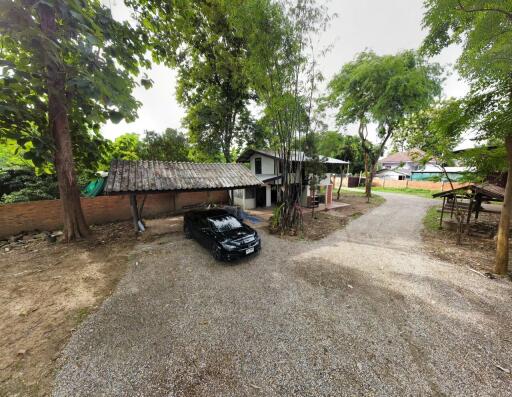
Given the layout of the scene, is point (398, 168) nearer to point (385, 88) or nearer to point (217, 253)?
point (385, 88)

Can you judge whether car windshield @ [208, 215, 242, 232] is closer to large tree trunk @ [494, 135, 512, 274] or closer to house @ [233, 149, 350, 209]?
house @ [233, 149, 350, 209]

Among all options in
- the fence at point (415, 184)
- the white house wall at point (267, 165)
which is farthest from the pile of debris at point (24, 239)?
the fence at point (415, 184)

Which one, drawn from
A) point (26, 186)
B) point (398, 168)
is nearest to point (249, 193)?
point (26, 186)

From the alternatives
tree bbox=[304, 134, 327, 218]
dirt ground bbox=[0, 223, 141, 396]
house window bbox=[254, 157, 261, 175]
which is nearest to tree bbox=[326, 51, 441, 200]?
tree bbox=[304, 134, 327, 218]

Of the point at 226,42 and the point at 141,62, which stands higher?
the point at 226,42

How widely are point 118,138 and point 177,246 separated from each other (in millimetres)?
15198

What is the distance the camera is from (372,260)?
6359 millimetres

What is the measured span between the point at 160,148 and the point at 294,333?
51.1 feet

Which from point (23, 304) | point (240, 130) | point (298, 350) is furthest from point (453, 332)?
point (240, 130)

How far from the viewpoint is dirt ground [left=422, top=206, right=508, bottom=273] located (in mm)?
6047

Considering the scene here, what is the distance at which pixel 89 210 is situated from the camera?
996 centimetres

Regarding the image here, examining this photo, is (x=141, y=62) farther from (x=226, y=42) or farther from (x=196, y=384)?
(x=226, y=42)

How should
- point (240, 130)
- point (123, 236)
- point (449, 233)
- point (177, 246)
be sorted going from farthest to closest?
point (240, 130) → point (449, 233) → point (123, 236) → point (177, 246)

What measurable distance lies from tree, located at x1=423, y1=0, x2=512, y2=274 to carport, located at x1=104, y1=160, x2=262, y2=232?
330 inches
